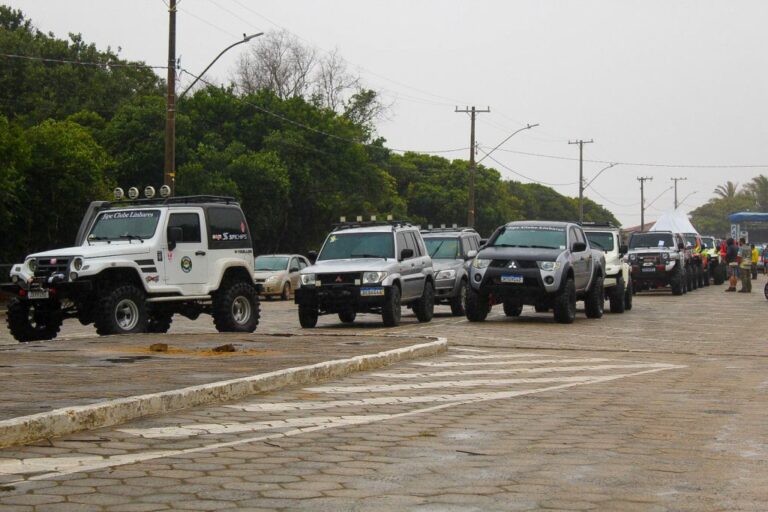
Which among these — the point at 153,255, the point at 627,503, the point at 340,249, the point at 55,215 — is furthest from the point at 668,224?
the point at 627,503

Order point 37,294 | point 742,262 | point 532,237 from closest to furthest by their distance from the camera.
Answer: point 37,294 → point 532,237 → point 742,262

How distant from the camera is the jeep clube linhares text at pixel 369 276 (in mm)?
21703

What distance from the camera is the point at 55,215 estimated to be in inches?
1471

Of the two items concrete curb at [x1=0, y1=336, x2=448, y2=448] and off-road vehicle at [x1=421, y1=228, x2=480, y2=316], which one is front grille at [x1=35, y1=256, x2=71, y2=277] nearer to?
concrete curb at [x1=0, y1=336, x2=448, y2=448]

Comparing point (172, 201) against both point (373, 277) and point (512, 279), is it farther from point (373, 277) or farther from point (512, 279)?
point (512, 279)

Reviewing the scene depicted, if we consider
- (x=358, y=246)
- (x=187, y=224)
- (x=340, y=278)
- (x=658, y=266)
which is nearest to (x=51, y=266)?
(x=187, y=224)

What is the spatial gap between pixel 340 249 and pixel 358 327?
1521mm

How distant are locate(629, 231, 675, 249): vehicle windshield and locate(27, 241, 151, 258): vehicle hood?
2548cm

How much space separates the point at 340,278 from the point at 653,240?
71.2 ft

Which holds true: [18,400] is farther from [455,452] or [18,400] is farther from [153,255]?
[153,255]

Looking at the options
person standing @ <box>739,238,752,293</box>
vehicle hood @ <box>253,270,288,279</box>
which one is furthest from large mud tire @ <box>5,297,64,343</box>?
person standing @ <box>739,238,752,293</box>

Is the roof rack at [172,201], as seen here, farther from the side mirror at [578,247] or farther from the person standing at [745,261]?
the person standing at [745,261]

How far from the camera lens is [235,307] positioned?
788 inches

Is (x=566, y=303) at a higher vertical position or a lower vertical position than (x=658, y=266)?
lower
